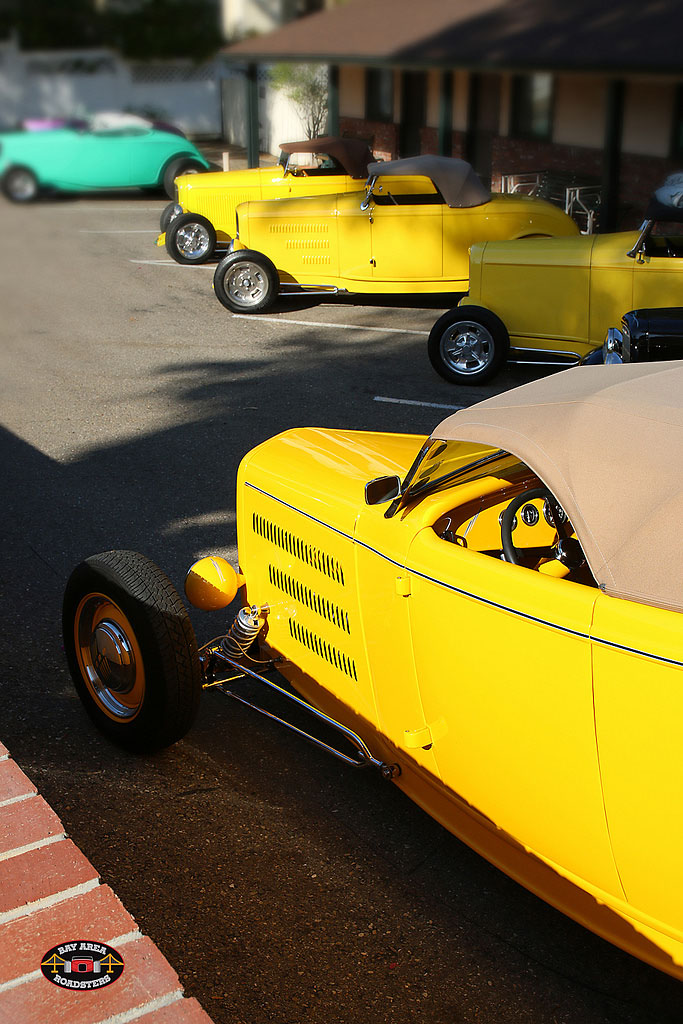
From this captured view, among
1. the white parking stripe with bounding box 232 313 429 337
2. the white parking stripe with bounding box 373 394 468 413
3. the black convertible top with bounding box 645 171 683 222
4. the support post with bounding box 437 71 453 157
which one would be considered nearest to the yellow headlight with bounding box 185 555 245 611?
the white parking stripe with bounding box 373 394 468 413

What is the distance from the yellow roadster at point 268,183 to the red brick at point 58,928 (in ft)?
41.9

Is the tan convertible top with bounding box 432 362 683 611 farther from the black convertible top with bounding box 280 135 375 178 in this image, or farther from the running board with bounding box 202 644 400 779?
the black convertible top with bounding box 280 135 375 178

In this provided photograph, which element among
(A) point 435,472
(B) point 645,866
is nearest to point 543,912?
(B) point 645,866

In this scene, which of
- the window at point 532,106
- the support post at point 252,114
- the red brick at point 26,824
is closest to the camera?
the red brick at point 26,824

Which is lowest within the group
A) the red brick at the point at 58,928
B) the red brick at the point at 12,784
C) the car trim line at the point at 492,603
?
the red brick at the point at 12,784

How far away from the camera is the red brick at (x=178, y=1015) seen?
2195 mm

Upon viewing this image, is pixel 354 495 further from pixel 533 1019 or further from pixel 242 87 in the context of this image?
pixel 242 87

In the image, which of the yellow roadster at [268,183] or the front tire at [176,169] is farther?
the front tire at [176,169]

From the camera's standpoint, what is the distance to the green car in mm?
7944

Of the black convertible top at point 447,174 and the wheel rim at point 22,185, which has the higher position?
the wheel rim at point 22,185

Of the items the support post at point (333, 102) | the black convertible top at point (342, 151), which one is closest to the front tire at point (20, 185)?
the black convertible top at point (342, 151)

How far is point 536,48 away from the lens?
48.8 ft

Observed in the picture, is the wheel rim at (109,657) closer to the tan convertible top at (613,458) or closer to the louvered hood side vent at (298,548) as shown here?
the louvered hood side vent at (298,548)

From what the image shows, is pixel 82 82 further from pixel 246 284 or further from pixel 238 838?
pixel 238 838
